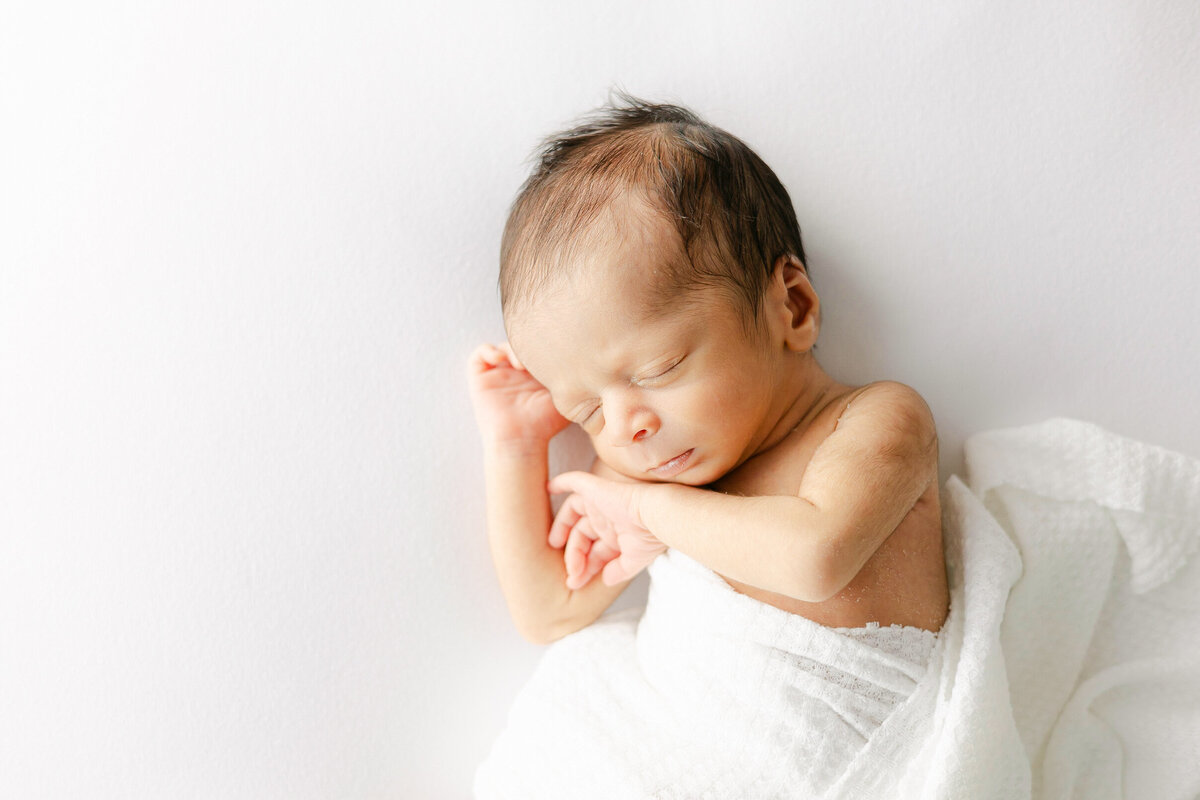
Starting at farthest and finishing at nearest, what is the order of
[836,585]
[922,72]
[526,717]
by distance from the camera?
[922,72] < [526,717] < [836,585]

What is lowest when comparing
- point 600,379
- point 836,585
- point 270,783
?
point 270,783

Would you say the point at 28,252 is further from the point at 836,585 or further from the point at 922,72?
the point at 922,72

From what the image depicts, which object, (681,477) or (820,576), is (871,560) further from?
(681,477)

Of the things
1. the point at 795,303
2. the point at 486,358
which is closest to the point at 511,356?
the point at 486,358

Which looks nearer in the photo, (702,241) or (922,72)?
(702,241)

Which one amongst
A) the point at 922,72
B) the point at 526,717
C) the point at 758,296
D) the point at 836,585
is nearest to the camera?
the point at 836,585

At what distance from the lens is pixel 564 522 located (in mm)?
1483

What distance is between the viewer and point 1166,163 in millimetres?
1497

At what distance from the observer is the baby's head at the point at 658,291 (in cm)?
122

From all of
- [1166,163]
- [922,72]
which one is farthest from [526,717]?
[1166,163]

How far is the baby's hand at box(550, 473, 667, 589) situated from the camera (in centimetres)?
138

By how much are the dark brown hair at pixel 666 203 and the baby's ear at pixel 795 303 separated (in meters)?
0.02

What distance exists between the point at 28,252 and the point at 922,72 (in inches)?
60.2

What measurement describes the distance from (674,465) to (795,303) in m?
0.31
